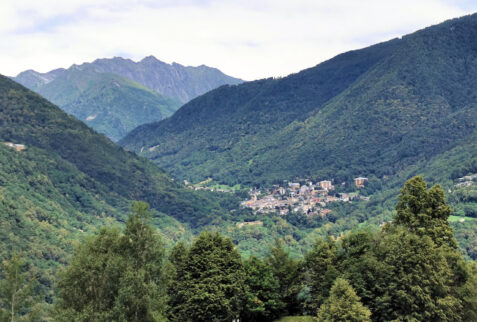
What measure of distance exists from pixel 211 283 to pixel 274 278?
24.2ft

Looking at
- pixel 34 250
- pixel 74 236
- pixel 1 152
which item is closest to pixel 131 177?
pixel 1 152

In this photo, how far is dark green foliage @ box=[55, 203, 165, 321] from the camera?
1372 inches

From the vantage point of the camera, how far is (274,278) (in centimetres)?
4897

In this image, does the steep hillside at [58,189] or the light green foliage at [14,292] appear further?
the steep hillside at [58,189]

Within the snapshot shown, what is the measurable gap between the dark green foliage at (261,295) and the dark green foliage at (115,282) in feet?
38.5

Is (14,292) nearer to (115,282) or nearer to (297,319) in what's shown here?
(115,282)

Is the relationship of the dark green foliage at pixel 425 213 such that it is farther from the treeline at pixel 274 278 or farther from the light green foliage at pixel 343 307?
the light green foliage at pixel 343 307

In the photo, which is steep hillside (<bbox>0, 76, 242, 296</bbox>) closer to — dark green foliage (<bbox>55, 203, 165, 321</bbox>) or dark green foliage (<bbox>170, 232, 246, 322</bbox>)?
dark green foliage (<bbox>170, 232, 246, 322</bbox>)

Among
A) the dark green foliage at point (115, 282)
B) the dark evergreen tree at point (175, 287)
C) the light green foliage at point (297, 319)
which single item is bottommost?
the light green foliage at point (297, 319)

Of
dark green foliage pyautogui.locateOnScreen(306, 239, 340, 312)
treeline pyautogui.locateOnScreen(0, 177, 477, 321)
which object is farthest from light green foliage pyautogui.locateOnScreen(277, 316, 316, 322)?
dark green foliage pyautogui.locateOnScreen(306, 239, 340, 312)

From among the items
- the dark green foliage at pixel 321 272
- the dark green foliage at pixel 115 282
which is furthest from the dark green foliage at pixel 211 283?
the dark green foliage at pixel 115 282

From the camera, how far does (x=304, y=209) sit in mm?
181000

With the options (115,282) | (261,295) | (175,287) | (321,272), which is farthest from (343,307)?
(115,282)

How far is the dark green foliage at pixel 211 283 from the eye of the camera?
43.6 m
